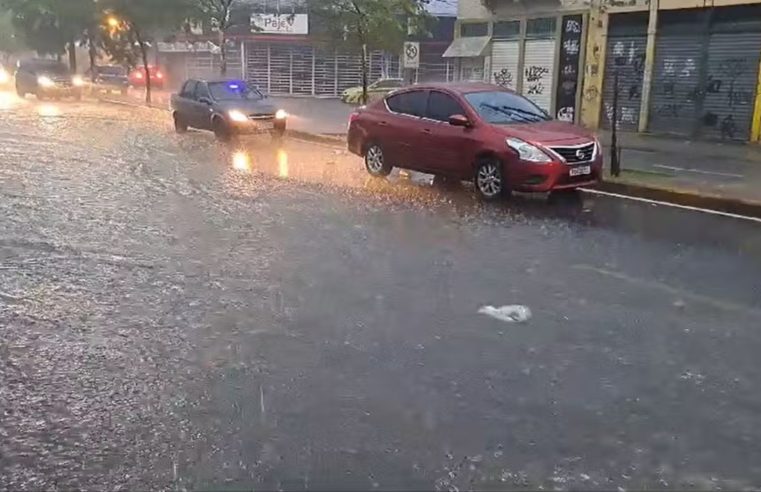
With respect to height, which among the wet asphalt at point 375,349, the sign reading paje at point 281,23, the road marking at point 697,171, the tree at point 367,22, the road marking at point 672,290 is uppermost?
the sign reading paje at point 281,23

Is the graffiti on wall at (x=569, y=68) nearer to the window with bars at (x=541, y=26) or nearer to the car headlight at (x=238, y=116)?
the window with bars at (x=541, y=26)

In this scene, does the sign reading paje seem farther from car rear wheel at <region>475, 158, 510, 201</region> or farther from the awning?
car rear wheel at <region>475, 158, 510, 201</region>

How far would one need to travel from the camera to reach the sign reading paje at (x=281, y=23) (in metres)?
44.8

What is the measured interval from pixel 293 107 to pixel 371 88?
4.71m

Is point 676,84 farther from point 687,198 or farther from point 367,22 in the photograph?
point 687,198

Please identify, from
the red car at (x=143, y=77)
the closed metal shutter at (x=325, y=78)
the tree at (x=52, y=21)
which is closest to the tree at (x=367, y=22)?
the closed metal shutter at (x=325, y=78)

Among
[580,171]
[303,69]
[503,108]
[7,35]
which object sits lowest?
[580,171]

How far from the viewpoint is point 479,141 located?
38.9 ft

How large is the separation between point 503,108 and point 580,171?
1.72 metres

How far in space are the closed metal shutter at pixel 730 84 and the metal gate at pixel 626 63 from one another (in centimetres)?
210

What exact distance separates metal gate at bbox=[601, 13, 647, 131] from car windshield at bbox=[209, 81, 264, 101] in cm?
967

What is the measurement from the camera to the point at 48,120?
87.1ft

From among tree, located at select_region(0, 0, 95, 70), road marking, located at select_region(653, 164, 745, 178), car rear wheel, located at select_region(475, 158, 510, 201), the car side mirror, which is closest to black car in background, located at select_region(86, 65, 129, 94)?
tree, located at select_region(0, 0, 95, 70)

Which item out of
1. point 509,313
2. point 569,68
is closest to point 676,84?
point 569,68
